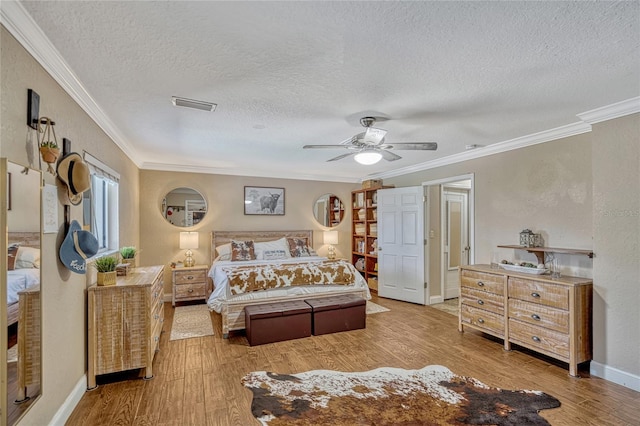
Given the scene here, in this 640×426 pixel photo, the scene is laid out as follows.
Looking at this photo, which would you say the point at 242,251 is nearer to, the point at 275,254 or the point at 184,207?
the point at 275,254

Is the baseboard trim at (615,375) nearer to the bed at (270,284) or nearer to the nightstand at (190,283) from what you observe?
the bed at (270,284)

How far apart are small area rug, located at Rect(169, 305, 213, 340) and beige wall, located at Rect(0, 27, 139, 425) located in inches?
55.9

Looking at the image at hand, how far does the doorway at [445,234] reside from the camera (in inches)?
212

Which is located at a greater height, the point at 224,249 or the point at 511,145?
the point at 511,145

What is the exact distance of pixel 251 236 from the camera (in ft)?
20.1

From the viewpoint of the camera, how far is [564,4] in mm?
1497

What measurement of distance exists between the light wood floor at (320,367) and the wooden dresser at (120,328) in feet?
0.64

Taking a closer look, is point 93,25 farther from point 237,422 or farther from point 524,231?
point 524,231

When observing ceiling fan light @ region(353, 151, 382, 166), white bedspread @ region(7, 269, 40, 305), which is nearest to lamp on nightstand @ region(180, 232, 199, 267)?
ceiling fan light @ region(353, 151, 382, 166)

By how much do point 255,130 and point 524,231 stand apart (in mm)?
3426

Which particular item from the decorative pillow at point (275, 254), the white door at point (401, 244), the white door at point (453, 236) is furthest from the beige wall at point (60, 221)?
the white door at point (453, 236)

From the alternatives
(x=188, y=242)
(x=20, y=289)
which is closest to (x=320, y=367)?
(x=20, y=289)

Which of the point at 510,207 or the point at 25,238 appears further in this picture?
the point at 510,207

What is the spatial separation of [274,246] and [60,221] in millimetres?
3946
